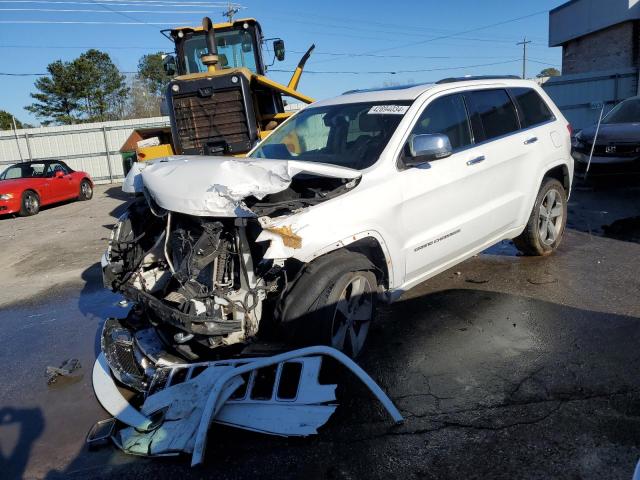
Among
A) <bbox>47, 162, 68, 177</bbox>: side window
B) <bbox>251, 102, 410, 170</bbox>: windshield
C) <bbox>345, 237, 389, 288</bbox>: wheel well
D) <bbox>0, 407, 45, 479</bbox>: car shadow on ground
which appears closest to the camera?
<bbox>0, 407, 45, 479</bbox>: car shadow on ground

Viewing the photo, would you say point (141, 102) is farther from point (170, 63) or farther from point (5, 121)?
point (170, 63)

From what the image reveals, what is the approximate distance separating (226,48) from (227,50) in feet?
0.15

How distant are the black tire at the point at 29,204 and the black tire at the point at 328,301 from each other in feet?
40.7

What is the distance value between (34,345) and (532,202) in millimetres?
5073

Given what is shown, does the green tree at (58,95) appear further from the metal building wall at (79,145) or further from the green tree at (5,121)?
the metal building wall at (79,145)

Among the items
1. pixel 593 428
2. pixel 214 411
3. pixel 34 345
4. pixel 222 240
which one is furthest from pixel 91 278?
pixel 593 428

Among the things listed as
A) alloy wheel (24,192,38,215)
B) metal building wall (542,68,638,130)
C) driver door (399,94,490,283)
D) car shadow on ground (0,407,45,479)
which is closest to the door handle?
driver door (399,94,490,283)

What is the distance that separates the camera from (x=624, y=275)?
5.37 m

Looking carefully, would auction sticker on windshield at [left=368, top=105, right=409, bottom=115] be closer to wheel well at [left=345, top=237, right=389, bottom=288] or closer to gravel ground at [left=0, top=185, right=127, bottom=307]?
wheel well at [left=345, top=237, right=389, bottom=288]

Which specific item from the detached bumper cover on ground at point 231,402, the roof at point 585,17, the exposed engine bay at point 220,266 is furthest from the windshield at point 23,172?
the roof at point 585,17

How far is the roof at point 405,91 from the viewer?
14.9 feet

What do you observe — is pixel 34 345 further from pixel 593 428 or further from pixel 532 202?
pixel 532 202

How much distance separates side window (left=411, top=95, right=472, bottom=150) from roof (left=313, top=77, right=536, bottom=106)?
5.1 inches

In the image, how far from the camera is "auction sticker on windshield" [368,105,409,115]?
433cm
